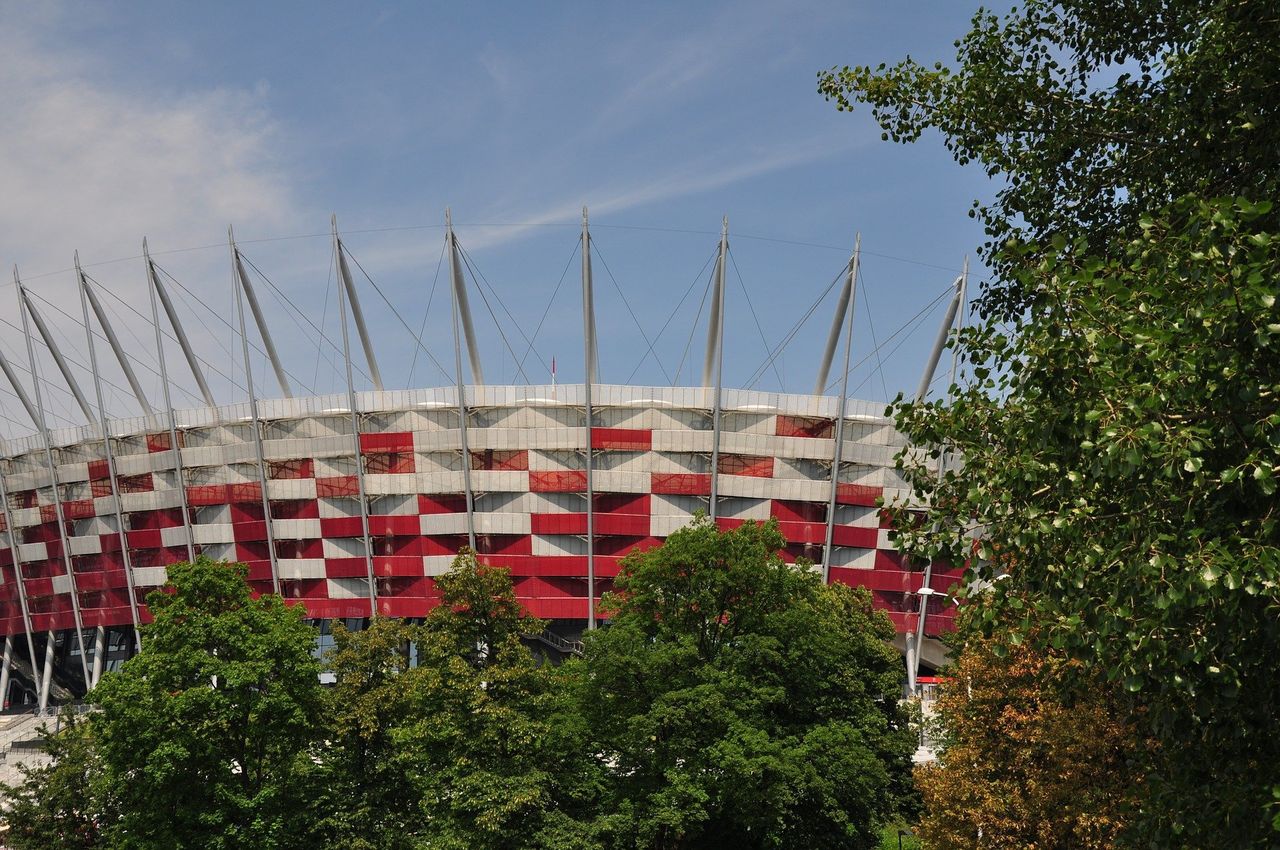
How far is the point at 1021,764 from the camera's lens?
25.2 meters

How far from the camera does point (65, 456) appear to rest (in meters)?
78.5

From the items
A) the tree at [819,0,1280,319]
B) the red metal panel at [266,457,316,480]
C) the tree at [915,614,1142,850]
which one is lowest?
the tree at [915,614,1142,850]

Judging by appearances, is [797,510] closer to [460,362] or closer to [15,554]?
[460,362]

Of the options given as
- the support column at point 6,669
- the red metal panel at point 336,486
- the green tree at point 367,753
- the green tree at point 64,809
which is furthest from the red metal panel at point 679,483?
the support column at point 6,669

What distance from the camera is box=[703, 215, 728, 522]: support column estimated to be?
64500 millimetres

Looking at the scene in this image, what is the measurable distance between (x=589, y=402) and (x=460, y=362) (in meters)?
8.86

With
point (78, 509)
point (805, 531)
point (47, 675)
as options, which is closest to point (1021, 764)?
point (805, 531)

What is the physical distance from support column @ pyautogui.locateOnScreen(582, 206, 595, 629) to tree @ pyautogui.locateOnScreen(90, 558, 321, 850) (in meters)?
32.0

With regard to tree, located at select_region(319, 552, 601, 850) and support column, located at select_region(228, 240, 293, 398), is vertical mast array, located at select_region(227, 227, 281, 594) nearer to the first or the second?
support column, located at select_region(228, 240, 293, 398)

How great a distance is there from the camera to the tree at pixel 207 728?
30.8 m

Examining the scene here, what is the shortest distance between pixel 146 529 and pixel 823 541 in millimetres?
49470

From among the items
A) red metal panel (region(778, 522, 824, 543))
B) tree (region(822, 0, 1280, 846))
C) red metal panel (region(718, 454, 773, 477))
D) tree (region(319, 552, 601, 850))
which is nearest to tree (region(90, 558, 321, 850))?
tree (region(319, 552, 601, 850))

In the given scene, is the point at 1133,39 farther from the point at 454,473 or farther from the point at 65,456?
the point at 65,456

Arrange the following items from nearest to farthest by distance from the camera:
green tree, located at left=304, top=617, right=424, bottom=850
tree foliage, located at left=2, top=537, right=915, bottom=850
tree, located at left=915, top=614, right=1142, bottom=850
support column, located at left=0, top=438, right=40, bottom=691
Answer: tree, located at left=915, top=614, right=1142, bottom=850, tree foliage, located at left=2, top=537, right=915, bottom=850, green tree, located at left=304, top=617, right=424, bottom=850, support column, located at left=0, top=438, right=40, bottom=691
